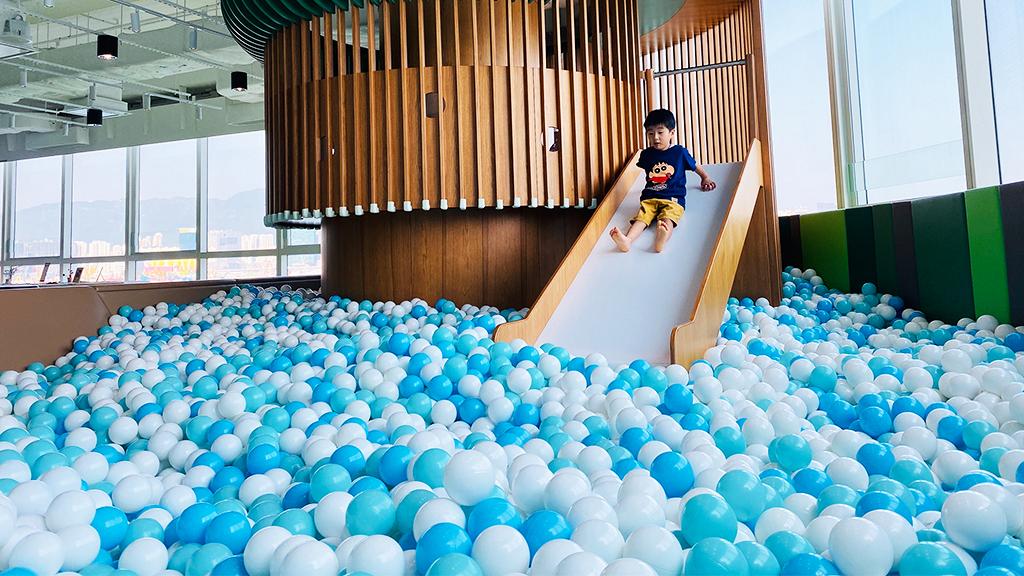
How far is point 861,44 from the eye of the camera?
16.9 ft

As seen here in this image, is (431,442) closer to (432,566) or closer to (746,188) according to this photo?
(432,566)

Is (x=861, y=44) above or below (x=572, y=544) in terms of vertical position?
above

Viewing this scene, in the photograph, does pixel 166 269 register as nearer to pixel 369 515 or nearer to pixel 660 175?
pixel 660 175

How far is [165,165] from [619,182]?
33.4 ft

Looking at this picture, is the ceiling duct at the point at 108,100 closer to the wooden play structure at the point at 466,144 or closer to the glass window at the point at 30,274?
the glass window at the point at 30,274

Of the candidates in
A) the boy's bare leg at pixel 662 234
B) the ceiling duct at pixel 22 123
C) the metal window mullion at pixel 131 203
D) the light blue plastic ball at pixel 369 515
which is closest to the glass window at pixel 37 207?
the ceiling duct at pixel 22 123

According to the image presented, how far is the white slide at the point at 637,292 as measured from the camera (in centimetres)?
274

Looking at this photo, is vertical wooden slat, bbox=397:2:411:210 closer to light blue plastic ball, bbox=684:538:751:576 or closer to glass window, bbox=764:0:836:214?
light blue plastic ball, bbox=684:538:751:576

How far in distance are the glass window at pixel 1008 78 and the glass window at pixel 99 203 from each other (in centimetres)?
1212

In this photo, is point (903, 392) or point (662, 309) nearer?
point (903, 392)

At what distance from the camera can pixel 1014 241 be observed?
2889mm

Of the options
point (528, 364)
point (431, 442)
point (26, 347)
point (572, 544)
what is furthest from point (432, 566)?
point (26, 347)

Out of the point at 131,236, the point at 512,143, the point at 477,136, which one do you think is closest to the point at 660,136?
the point at 512,143

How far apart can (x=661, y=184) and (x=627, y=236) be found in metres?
0.40
